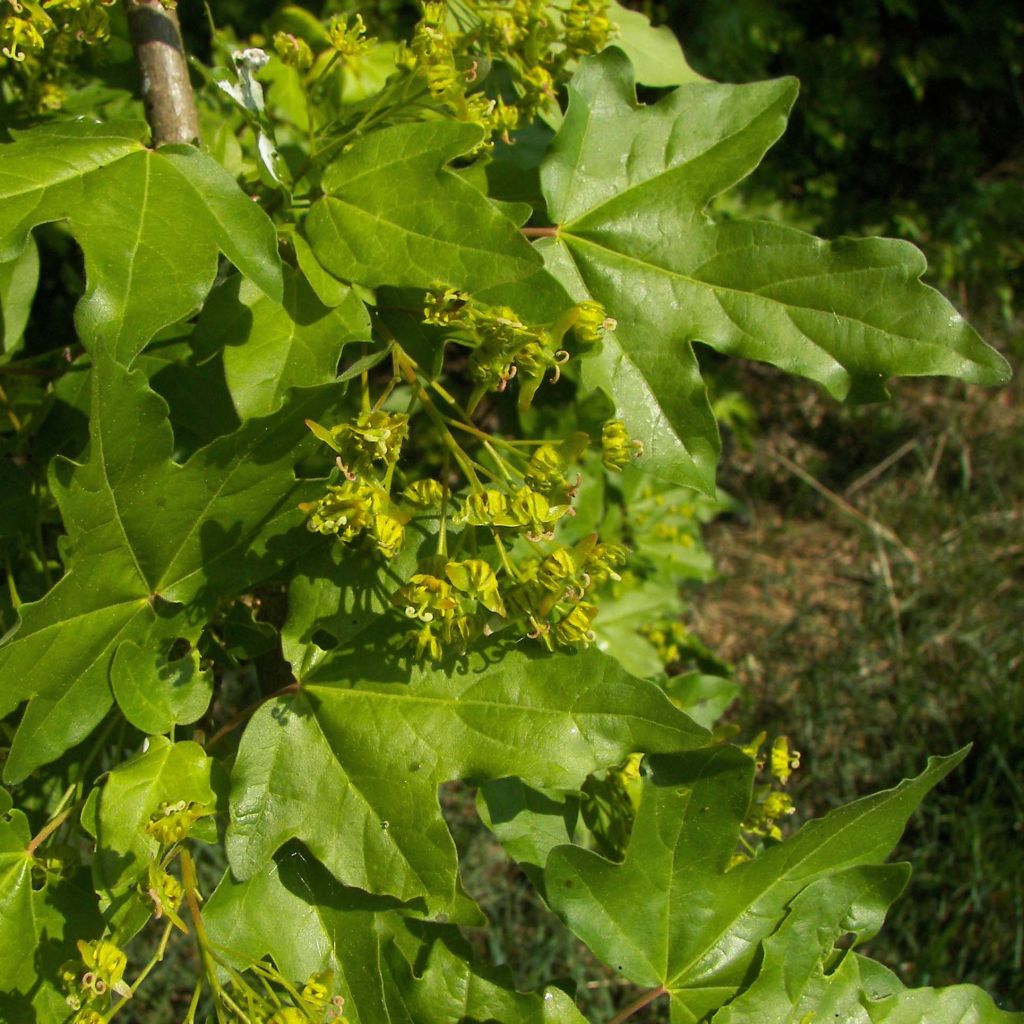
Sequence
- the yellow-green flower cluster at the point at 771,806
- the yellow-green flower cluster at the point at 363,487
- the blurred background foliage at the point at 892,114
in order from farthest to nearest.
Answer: the blurred background foliage at the point at 892,114 < the yellow-green flower cluster at the point at 771,806 < the yellow-green flower cluster at the point at 363,487

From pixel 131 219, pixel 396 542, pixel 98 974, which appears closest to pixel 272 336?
pixel 131 219

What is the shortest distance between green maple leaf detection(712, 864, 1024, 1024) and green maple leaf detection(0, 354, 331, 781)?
2.57 ft

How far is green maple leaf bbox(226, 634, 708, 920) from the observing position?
126 cm

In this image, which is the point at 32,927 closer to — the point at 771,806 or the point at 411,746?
the point at 411,746

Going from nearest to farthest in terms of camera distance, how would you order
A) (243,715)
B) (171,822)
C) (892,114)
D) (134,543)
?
(171,822) < (134,543) < (243,715) < (892,114)

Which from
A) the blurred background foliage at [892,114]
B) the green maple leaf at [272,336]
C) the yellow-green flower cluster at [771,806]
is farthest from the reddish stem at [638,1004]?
the blurred background foliage at [892,114]

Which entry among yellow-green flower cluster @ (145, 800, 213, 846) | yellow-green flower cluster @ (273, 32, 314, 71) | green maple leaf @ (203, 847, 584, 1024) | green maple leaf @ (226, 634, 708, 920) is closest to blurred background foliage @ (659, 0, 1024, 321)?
yellow-green flower cluster @ (273, 32, 314, 71)

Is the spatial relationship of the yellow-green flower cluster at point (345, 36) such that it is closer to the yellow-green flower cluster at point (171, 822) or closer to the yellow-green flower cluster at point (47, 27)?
the yellow-green flower cluster at point (47, 27)

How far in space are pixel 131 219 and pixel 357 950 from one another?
0.91m

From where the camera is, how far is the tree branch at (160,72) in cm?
146

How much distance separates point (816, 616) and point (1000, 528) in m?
0.92

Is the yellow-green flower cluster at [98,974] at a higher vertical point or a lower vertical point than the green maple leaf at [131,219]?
lower

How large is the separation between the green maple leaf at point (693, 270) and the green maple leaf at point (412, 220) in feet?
0.66

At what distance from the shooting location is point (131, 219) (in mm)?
1280
